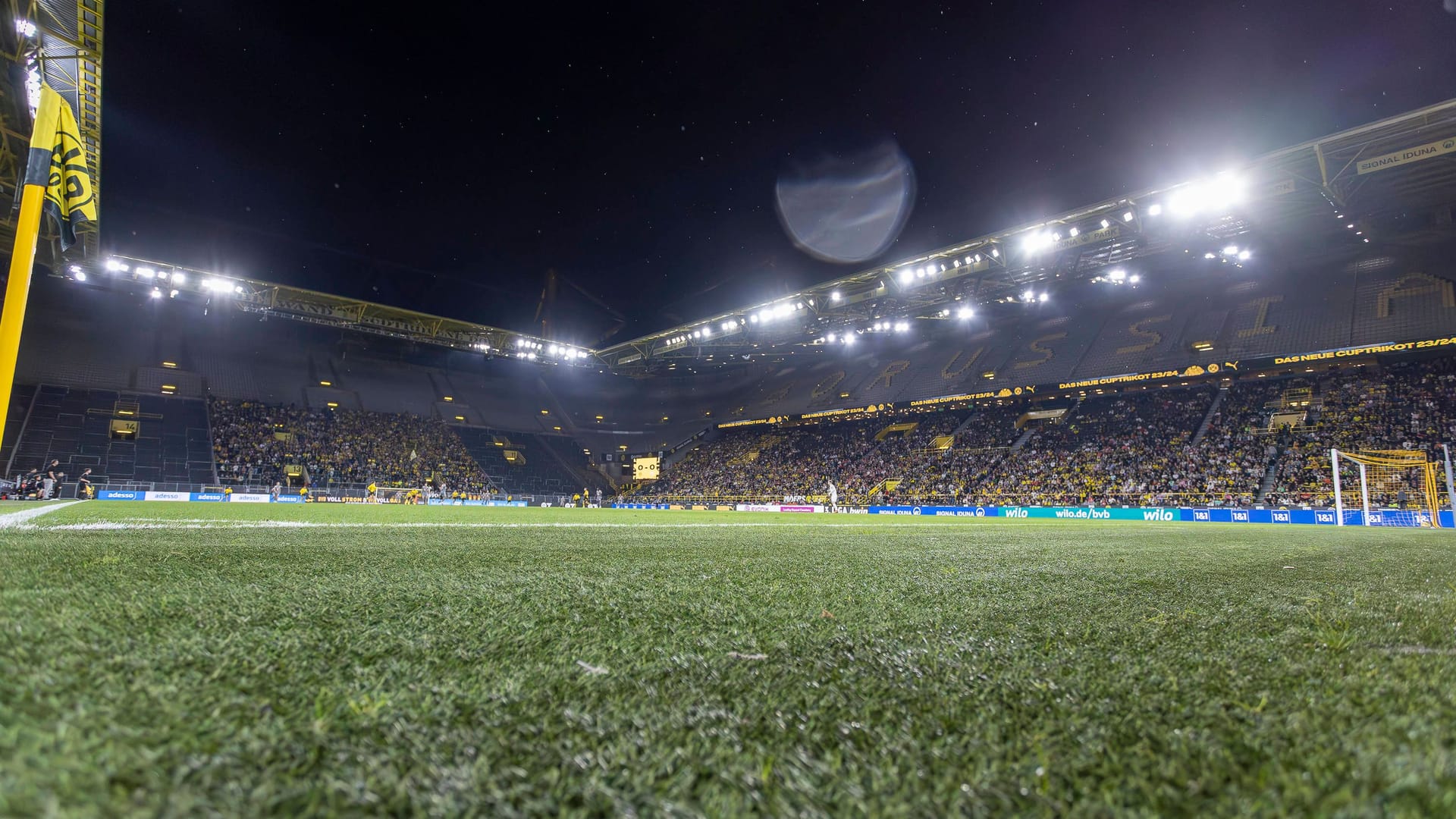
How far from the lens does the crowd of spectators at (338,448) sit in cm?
2645

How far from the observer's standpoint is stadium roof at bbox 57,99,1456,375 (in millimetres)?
14922

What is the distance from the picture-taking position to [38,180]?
352 cm

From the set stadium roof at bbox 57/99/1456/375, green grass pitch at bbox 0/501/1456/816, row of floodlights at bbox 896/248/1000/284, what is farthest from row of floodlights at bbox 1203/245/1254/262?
green grass pitch at bbox 0/501/1456/816

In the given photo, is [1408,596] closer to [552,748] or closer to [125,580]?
[552,748]

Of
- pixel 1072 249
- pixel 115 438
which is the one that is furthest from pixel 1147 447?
pixel 115 438

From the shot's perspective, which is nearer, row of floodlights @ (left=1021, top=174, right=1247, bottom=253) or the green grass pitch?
the green grass pitch

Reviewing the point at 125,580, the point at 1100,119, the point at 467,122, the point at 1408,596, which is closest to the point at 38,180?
the point at 125,580

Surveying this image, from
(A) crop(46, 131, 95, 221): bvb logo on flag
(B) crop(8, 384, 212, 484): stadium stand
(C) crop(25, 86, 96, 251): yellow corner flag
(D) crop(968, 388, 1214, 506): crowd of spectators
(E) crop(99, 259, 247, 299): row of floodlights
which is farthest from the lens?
(B) crop(8, 384, 212, 484): stadium stand

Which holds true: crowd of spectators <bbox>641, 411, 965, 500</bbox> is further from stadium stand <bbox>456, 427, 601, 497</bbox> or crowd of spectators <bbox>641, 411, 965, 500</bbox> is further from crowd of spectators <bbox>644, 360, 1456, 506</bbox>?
stadium stand <bbox>456, 427, 601, 497</bbox>

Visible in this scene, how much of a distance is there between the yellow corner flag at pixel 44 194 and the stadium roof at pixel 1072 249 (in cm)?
1987

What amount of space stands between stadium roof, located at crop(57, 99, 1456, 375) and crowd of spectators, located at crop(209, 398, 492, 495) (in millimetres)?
5795

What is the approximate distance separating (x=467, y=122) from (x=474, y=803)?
63.3 feet

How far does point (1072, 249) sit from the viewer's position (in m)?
19.3

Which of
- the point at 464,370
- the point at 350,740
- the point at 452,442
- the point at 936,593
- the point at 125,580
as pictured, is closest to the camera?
the point at 350,740
